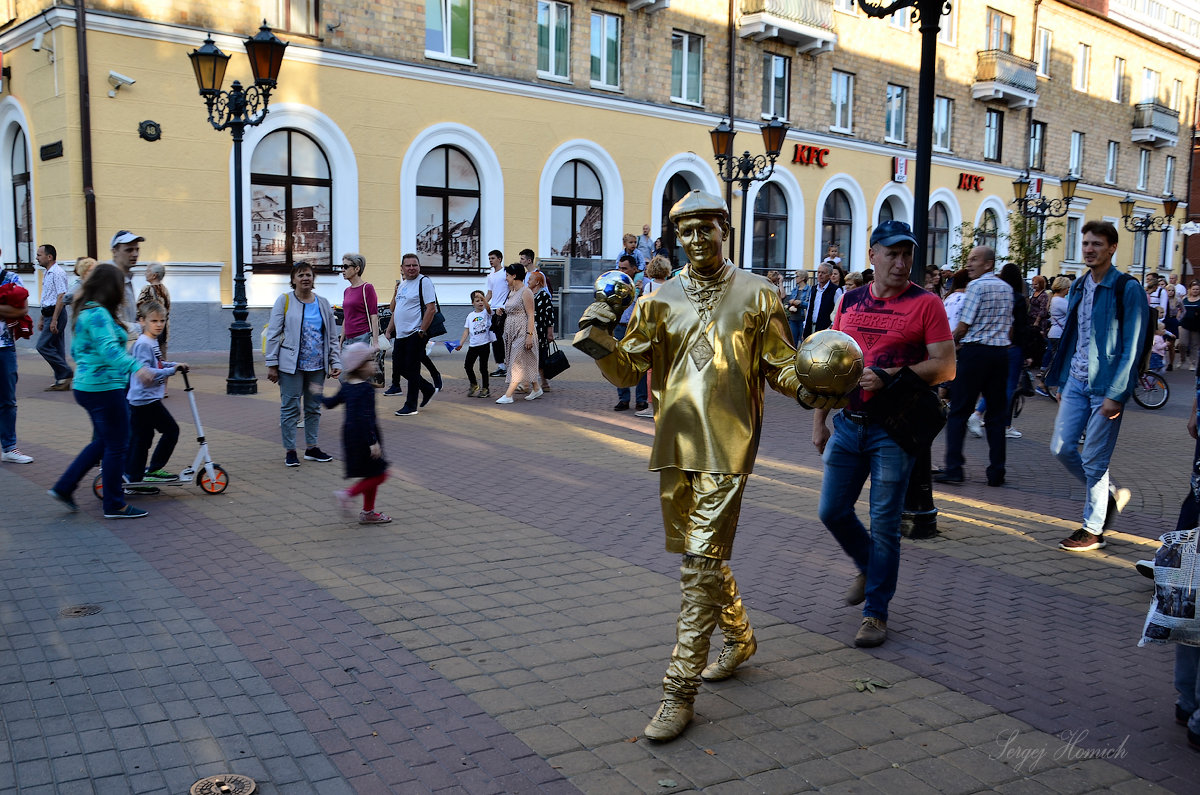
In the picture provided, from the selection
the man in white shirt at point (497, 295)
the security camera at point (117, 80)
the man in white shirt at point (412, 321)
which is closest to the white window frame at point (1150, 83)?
the man in white shirt at point (497, 295)

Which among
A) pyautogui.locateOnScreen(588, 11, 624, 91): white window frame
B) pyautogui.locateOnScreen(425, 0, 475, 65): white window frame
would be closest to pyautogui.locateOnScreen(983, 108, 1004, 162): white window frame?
pyautogui.locateOnScreen(588, 11, 624, 91): white window frame

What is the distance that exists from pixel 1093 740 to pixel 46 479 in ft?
25.0

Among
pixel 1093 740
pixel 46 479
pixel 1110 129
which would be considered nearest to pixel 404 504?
pixel 46 479

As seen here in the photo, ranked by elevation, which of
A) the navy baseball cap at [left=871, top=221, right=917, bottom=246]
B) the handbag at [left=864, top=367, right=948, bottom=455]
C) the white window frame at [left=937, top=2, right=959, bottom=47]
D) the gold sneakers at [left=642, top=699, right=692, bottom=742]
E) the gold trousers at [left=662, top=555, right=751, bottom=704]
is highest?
the white window frame at [left=937, top=2, right=959, bottom=47]

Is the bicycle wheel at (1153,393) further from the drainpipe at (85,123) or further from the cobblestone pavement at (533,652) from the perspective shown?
the drainpipe at (85,123)

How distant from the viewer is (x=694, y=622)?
3.72 metres

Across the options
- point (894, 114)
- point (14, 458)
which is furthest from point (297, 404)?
point (894, 114)

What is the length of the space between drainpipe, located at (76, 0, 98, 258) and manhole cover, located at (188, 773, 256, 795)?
1580cm

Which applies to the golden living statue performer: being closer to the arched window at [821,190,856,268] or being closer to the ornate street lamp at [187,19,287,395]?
the ornate street lamp at [187,19,287,395]

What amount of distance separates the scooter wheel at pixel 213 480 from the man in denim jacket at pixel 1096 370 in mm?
5994

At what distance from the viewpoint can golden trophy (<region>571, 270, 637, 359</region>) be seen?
3721 mm

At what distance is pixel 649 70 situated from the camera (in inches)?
960

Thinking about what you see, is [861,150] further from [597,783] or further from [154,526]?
[597,783]

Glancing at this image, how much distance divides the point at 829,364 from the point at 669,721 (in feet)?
A: 4.65
